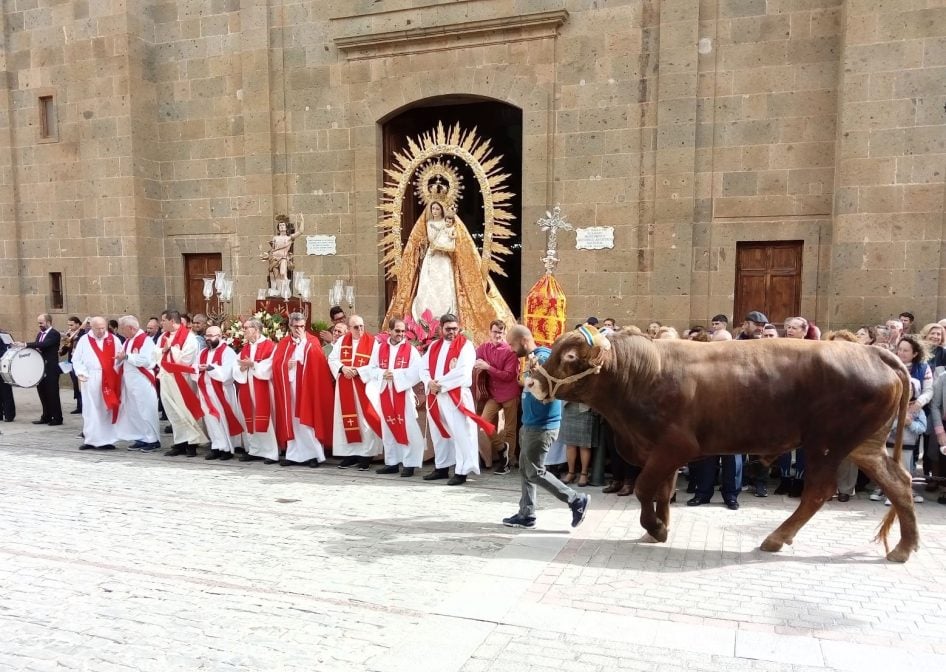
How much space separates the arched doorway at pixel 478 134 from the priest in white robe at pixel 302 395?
4080 mm

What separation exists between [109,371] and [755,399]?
893cm

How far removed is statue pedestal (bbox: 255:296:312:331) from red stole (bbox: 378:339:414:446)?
9.19 feet

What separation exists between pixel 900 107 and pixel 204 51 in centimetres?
1323

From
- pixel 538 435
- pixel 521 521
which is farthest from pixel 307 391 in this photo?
pixel 538 435

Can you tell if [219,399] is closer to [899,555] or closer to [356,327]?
[356,327]

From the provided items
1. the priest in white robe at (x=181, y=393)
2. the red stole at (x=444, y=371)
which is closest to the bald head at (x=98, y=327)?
the priest in white robe at (x=181, y=393)

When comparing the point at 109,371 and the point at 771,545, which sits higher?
the point at 109,371

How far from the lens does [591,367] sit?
17.0 ft

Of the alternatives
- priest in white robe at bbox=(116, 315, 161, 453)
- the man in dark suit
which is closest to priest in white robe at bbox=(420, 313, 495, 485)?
priest in white robe at bbox=(116, 315, 161, 453)

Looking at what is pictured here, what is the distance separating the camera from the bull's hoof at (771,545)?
530 centimetres

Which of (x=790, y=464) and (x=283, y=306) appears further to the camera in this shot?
(x=283, y=306)

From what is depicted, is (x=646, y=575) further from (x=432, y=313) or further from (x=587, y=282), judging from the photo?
(x=587, y=282)

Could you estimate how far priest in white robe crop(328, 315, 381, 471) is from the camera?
27.7ft

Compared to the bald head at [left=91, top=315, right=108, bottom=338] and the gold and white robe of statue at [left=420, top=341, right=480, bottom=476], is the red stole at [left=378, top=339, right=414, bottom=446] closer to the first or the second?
the gold and white robe of statue at [left=420, top=341, right=480, bottom=476]
